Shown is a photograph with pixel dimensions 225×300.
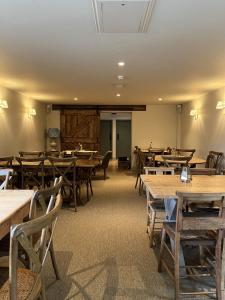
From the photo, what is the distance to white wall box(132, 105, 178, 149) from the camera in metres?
10.2

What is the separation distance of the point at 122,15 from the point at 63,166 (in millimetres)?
2765

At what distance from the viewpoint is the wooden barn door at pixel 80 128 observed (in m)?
10.3

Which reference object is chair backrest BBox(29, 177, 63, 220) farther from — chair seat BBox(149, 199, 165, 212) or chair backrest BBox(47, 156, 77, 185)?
chair backrest BBox(47, 156, 77, 185)

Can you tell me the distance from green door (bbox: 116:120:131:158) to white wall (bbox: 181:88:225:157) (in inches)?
205

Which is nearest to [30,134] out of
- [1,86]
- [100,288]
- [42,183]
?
[1,86]

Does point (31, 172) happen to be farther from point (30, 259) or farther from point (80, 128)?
point (80, 128)

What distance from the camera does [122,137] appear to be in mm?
14383

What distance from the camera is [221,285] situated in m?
2.10

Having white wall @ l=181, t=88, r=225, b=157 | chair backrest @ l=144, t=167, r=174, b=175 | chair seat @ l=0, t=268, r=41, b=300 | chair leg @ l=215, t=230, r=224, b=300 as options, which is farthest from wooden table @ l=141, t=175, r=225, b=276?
white wall @ l=181, t=88, r=225, b=157

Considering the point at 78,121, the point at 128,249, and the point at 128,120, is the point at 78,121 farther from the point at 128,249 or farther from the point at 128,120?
the point at 128,249

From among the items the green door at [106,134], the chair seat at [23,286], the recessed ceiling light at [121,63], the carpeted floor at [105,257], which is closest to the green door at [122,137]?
the green door at [106,134]

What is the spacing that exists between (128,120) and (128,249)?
38.2 ft

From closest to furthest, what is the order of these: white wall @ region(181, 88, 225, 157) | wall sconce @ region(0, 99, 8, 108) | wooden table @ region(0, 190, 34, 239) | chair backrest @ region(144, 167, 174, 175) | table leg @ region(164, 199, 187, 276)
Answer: wooden table @ region(0, 190, 34, 239) < table leg @ region(164, 199, 187, 276) < chair backrest @ region(144, 167, 174, 175) < wall sconce @ region(0, 99, 8, 108) < white wall @ region(181, 88, 225, 157)

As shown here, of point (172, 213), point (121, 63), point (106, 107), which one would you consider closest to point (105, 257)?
point (172, 213)
